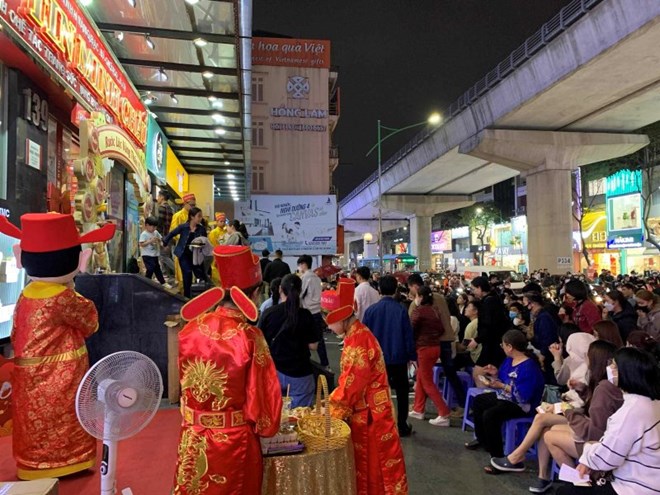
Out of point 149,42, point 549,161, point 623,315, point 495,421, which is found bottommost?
point 495,421

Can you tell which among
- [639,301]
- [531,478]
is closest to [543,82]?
[639,301]

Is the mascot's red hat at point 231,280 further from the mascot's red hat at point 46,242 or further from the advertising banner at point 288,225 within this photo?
the advertising banner at point 288,225

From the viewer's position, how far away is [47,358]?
3742mm

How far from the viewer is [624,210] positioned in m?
33.0

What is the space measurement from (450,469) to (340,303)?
2.50 m

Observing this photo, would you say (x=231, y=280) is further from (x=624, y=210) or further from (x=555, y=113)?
(x=624, y=210)

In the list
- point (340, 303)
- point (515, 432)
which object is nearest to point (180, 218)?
point (340, 303)

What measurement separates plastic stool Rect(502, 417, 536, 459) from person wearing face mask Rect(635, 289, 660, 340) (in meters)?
2.96

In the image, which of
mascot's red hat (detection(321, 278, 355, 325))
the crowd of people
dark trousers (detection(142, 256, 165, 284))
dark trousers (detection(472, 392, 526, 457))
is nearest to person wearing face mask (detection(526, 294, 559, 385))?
the crowd of people

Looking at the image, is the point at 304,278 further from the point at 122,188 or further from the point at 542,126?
the point at 542,126

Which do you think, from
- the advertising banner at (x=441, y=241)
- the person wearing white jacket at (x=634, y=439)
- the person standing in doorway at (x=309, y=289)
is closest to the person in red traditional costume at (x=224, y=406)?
the person wearing white jacket at (x=634, y=439)

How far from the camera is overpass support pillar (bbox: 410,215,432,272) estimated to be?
46625 millimetres

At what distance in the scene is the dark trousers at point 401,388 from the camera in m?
5.92

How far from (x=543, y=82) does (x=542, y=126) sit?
5752 mm
